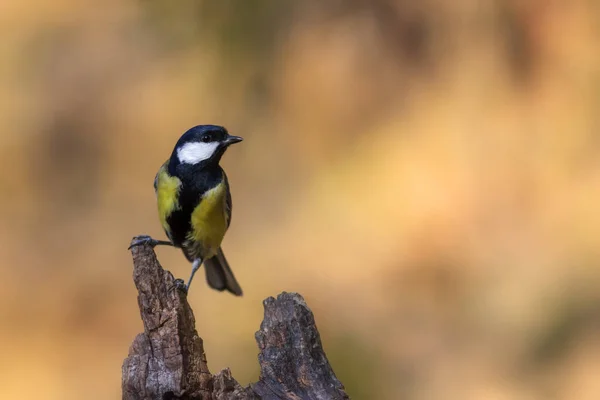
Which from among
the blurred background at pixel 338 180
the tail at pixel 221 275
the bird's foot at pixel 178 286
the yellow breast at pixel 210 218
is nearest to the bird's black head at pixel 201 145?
the yellow breast at pixel 210 218

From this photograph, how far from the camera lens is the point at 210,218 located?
3.17 metres

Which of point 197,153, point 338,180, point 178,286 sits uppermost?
point 338,180

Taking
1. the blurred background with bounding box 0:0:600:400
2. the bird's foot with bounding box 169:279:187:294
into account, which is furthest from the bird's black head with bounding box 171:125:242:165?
the blurred background with bounding box 0:0:600:400

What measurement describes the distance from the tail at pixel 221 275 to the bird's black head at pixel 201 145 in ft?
2.84

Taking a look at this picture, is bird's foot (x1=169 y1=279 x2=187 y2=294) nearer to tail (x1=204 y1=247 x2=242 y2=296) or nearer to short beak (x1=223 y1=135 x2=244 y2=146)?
short beak (x1=223 y1=135 x2=244 y2=146)

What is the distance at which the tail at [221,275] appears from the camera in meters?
3.85

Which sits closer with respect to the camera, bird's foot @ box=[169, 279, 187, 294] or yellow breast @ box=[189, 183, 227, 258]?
bird's foot @ box=[169, 279, 187, 294]

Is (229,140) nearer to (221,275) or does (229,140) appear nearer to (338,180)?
(221,275)

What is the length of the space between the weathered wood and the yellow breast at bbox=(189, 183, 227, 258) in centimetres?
66

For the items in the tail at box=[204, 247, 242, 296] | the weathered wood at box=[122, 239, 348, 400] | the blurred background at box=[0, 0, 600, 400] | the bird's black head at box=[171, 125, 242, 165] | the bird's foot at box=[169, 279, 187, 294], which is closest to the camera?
the weathered wood at box=[122, 239, 348, 400]

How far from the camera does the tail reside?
12.6 ft

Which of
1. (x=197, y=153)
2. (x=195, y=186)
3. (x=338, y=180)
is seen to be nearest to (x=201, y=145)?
(x=197, y=153)

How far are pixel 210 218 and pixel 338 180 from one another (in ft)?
8.36

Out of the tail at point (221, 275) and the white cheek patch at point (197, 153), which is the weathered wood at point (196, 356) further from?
the tail at point (221, 275)
